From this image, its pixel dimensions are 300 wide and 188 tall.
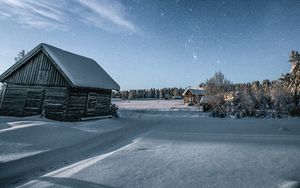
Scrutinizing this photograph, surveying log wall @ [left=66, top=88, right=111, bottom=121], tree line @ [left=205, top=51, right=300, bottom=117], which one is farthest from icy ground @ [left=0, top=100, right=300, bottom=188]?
tree line @ [left=205, top=51, right=300, bottom=117]

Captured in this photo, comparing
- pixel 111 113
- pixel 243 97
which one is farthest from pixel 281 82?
pixel 111 113

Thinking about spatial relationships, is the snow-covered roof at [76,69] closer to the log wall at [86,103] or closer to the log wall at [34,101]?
the log wall at [86,103]

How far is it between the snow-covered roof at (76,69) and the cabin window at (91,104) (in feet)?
3.60

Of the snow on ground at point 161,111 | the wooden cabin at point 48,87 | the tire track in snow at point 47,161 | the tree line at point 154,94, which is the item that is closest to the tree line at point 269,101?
the snow on ground at point 161,111

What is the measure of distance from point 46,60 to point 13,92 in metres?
4.25

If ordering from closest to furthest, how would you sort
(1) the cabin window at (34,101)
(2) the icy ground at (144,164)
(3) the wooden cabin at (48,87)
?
(2) the icy ground at (144,164), (3) the wooden cabin at (48,87), (1) the cabin window at (34,101)

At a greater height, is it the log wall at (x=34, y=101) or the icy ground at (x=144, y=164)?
the log wall at (x=34, y=101)

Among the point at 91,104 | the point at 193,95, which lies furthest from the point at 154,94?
the point at 91,104

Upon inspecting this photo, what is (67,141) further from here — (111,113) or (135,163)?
(111,113)

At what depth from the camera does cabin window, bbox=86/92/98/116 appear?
813 inches

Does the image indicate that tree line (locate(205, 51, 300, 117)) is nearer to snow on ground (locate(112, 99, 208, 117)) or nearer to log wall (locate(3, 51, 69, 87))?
snow on ground (locate(112, 99, 208, 117))

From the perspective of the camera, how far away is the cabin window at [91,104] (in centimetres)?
2066

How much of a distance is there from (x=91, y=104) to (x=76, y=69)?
3.39 metres

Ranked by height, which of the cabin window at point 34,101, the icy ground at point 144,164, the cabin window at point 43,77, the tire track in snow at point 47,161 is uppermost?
the cabin window at point 43,77
